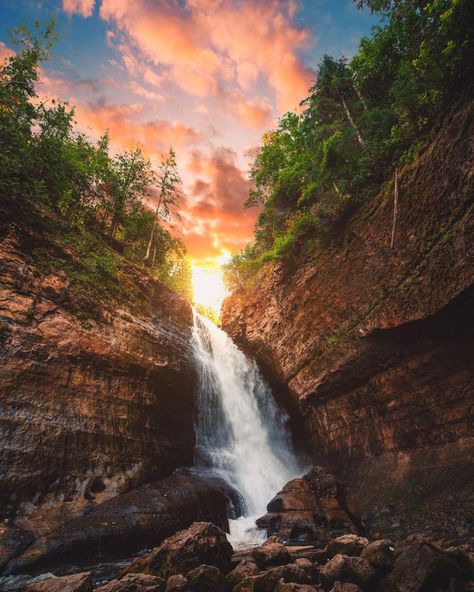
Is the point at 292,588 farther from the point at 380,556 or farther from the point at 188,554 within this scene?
the point at 188,554

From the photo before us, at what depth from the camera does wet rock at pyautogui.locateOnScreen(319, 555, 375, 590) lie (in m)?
4.74

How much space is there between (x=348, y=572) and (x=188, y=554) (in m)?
2.89

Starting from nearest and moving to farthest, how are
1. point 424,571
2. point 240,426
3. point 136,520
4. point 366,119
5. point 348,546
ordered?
1. point 424,571
2. point 348,546
3. point 136,520
4. point 366,119
5. point 240,426

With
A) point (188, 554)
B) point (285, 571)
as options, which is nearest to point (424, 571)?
point (285, 571)

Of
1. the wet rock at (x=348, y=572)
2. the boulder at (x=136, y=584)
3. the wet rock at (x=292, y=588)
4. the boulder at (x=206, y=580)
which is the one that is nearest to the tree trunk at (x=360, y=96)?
the wet rock at (x=348, y=572)

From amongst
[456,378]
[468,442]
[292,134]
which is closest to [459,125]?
[456,378]

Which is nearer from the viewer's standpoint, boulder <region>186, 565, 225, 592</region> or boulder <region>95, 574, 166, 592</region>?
boulder <region>95, 574, 166, 592</region>

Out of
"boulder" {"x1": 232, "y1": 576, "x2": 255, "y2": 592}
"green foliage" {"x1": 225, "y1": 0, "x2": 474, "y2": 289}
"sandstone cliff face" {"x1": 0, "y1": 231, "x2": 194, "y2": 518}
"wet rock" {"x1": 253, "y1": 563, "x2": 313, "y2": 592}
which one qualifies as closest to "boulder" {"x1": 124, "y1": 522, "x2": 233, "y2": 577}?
"boulder" {"x1": 232, "y1": 576, "x2": 255, "y2": 592}

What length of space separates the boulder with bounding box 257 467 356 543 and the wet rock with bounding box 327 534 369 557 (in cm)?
299

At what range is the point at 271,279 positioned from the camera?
1952cm

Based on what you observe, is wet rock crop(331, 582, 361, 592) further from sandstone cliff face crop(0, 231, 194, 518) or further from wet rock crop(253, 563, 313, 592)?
sandstone cliff face crop(0, 231, 194, 518)

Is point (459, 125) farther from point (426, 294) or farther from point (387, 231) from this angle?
point (426, 294)

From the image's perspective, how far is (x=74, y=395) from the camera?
9969 millimetres

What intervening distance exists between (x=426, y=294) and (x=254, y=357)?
13785 millimetres
